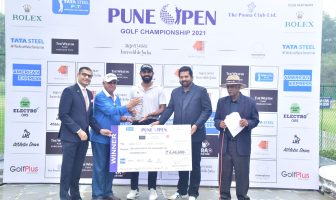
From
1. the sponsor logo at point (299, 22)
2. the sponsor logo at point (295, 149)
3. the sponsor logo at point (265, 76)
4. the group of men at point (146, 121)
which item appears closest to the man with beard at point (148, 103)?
the group of men at point (146, 121)

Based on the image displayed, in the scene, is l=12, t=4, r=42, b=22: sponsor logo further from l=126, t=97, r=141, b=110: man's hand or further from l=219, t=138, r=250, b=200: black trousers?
l=219, t=138, r=250, b=200: black trousers

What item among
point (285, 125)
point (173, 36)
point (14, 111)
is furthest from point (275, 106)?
point (14, 111)

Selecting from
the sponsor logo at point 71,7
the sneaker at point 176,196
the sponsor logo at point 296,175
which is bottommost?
the sneaker at point 176,196

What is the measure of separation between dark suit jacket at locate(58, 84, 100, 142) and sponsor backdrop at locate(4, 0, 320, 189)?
1.24 meters

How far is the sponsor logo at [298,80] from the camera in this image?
240 inches

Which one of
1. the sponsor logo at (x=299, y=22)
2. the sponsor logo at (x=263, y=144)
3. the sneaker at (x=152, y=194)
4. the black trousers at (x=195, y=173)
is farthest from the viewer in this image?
the sponsor logo at (x=263, y=144)

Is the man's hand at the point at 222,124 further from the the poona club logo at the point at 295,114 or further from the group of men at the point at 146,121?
the the poona club logo at the point at 295,114

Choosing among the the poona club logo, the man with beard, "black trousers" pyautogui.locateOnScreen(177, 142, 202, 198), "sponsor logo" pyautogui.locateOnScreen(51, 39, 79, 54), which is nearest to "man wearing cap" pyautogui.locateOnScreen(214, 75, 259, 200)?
"black trousers" pyautogui.locateOnScreen(177, 142, 202, 198)

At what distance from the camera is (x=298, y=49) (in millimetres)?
6094

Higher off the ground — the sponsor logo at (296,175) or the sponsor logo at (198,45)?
the sponsor logo at (198,45)

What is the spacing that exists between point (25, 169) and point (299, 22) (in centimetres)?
488

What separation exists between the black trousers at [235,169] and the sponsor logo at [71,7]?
3040mm

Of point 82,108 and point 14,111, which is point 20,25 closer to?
point 14,111

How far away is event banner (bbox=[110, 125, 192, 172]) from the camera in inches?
199
